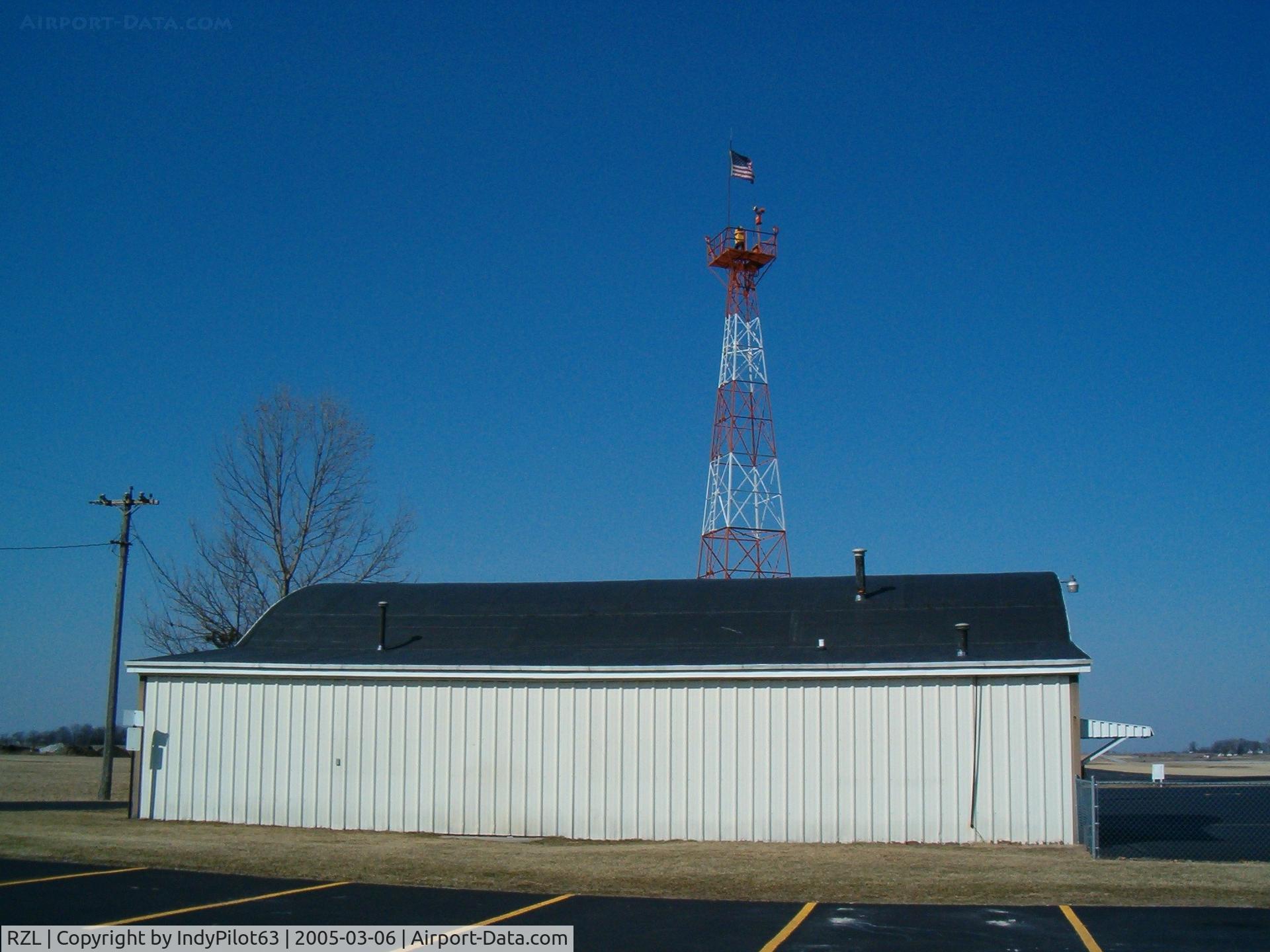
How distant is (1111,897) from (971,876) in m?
1.98

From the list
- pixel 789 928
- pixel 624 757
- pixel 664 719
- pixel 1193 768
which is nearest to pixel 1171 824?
pixel 664 719

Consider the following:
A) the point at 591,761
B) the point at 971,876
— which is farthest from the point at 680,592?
the point at 971,876

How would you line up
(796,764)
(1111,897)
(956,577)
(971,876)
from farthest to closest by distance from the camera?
(956,577), (796,764), (971,876), (1111,897)

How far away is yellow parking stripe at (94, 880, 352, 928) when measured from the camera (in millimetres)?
11266

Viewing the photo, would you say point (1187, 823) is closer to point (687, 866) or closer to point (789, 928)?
point (687, 866)

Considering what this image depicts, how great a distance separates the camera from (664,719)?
20.7m

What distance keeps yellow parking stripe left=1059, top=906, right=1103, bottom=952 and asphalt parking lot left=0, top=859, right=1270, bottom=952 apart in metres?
0.02

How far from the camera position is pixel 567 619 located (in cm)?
2398

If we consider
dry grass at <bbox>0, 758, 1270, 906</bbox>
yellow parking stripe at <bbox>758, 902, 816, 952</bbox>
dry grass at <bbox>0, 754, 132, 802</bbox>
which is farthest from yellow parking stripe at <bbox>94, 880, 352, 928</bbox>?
dry grass at <bbox>0, 754, 132, 802</bbox>

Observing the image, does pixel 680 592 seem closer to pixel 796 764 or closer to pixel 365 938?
pixel 796 764

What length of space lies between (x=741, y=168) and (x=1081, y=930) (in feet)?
79.6

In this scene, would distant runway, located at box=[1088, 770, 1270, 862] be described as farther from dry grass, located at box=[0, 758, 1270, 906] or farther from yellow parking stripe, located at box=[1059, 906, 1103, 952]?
yellow parking stripe, located at box=[1059, 906, 1103, 952]

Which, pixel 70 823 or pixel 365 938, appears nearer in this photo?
pixel 365 938

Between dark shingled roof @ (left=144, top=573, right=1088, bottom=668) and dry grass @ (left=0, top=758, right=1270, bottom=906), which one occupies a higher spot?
dark shingled roof @ (left=144, top=573, right=1088, bottom=668)
